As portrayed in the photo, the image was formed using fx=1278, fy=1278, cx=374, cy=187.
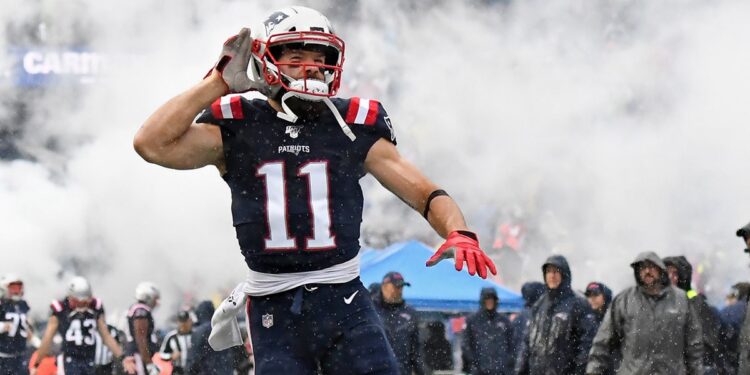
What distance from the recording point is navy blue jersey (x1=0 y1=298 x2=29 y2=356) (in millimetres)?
11125

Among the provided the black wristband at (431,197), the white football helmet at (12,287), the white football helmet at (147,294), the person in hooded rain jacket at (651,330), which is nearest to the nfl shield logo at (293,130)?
the black wristband at (431,197)

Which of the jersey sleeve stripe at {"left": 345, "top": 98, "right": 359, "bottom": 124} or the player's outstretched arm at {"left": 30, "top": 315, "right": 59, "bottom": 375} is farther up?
the player's outstretched arm at {"left": 30, "top": 315, "right": 59, "bottom": 375}

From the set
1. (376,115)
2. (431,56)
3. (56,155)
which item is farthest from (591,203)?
(376,115)

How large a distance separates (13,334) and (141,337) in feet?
3.97

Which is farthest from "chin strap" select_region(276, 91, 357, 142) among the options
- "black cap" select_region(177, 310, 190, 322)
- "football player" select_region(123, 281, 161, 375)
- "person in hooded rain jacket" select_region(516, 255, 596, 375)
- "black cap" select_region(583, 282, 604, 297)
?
"black cap" select_region(177, 310, 190, 322)

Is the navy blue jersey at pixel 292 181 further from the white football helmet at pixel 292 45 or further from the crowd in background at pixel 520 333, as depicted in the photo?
the crowd in background at pixel 520 333

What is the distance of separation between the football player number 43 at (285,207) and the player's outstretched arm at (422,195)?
21cm

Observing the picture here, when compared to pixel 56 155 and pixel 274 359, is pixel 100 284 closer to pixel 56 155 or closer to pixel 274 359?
pixel 56 155

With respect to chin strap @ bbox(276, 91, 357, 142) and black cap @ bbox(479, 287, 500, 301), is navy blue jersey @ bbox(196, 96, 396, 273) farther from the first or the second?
black cap @ bbox(479, 287, 500, 301)

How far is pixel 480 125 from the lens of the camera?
20609mm

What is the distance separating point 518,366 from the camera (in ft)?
26.9

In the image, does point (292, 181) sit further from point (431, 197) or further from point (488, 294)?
point (488, 294)

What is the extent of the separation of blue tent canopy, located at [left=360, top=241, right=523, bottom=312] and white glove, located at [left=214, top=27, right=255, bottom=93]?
302 inches

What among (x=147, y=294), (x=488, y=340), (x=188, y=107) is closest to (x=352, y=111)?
(x=188, y=107)
